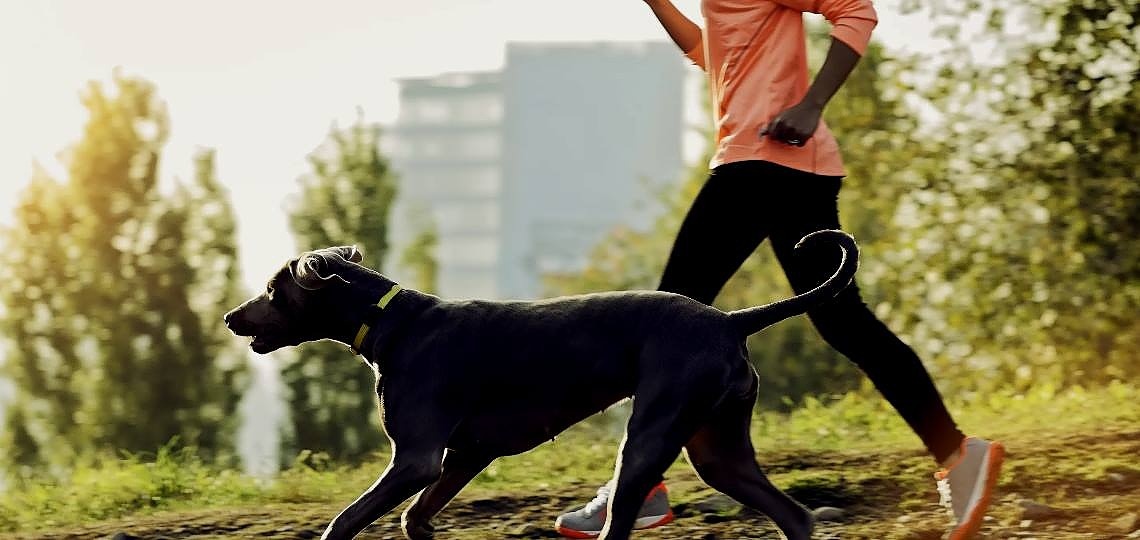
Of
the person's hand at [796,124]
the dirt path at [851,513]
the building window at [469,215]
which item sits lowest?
the building window at [469,215]

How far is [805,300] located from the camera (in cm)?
438

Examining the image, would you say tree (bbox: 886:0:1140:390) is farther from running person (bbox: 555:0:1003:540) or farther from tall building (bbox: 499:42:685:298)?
tall building (bbox: 499:42:685:298)

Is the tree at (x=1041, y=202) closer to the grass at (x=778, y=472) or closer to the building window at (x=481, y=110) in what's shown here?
the grass at (x=778, y=472)

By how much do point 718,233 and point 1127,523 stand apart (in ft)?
5.98

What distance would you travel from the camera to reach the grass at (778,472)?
638cm

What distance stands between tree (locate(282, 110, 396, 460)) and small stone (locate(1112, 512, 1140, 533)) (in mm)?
8420

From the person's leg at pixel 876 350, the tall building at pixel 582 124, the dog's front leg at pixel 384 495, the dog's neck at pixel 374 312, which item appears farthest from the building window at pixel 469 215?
the dog's front leg at pixel 384 495

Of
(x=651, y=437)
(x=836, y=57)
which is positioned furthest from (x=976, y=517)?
(x=836, y=57)

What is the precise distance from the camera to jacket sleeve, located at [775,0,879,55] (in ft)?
16.0

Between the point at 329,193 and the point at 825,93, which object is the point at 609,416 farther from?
the point at 825,93

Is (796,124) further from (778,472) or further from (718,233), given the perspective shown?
(778,472)

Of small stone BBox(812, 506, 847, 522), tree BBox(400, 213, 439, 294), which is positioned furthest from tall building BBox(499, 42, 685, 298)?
small stone BBox(812, 506, 847, 522)

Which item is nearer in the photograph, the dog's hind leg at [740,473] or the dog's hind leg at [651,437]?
the dog's hind leg at [651,437]

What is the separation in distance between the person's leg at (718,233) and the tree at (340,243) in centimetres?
826
